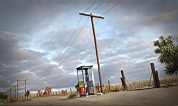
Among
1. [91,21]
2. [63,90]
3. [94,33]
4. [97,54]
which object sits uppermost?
[91,21]

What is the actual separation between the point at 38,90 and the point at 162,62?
33.0 meters

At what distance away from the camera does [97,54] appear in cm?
2038

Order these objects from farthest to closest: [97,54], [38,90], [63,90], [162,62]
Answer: [38,90] < [63,90] < [162,62] < [97,54]

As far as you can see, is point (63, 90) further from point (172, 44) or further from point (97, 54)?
point (172, 44)

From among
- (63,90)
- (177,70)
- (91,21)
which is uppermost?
(91,21)

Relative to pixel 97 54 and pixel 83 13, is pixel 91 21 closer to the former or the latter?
pixel 83 13

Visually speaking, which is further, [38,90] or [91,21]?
[38,90]

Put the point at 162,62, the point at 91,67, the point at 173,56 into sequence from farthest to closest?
the point at 162,62 → the point at 173,56 → the point at 91,67

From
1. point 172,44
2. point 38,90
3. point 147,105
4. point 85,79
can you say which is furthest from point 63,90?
point 147,105

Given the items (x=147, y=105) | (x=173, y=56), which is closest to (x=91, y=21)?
(x=147, y=105)

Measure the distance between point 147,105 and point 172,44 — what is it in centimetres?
2852

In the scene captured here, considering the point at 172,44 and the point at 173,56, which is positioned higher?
the point at 172,44

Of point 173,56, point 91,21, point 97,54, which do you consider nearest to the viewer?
point 97,54

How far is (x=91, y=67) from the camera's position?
→ 1911 cm
